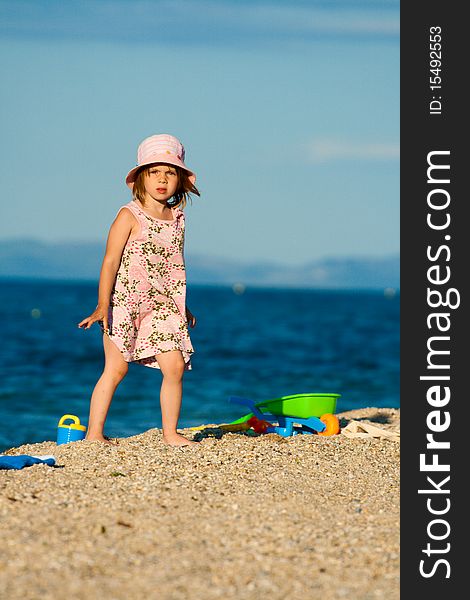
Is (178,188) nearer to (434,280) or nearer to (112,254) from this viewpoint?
(112,254)

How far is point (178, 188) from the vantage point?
6.09 meters

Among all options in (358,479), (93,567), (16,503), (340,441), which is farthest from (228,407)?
(93,567)

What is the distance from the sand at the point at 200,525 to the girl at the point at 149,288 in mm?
483

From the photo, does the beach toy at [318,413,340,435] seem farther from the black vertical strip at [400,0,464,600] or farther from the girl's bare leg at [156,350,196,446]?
the black vertical strip at [400,0,464,600]

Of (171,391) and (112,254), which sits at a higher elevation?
(112,254)

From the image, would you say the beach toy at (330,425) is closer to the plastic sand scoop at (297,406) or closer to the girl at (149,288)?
the plastic sand scoop at (297,406)

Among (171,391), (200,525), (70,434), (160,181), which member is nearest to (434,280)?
(200,525)

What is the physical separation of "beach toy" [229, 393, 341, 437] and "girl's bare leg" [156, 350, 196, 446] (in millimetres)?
782

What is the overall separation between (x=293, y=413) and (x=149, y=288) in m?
1.45

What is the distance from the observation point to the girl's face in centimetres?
596

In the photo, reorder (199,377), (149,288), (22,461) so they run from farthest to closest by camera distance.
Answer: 1. (199,377)
2. (149,288)
3. (22,461)

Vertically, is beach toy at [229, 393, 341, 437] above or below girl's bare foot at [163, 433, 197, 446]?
above

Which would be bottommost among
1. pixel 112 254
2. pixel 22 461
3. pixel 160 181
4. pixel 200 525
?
pixel 200 525

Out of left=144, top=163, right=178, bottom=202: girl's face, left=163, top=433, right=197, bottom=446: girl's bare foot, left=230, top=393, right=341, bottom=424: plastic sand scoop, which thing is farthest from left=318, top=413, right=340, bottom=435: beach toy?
left=144, top=163, right=178, bottom=202: girl's face
